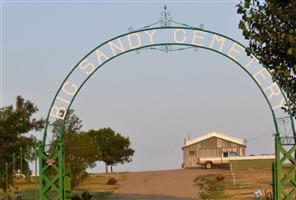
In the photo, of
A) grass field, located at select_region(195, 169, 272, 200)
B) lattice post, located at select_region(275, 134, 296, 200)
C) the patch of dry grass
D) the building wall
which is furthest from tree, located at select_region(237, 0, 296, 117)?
the building wall

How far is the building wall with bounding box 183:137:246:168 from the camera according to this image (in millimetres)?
78938

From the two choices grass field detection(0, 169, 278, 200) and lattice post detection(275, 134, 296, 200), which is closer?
lattice post detection(275, 134, 296, 200)

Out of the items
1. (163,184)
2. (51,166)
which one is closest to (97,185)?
(163,184)

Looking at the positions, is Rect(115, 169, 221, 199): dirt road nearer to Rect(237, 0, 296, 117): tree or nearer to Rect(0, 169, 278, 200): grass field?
Rect(0, 169, 278, 200): grass field

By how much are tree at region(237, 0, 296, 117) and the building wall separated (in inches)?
2364

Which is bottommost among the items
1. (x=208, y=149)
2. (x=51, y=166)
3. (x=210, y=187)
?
(x=210, y=187)

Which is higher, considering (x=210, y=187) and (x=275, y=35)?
(x=275, y=35)

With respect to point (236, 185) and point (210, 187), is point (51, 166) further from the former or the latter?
point (236, 185)

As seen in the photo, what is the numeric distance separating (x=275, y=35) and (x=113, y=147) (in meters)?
62.1

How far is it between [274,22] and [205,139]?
61.8 m

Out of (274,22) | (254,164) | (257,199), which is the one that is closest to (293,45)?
(274,22)

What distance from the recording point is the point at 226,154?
71.2 m

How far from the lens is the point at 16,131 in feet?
129

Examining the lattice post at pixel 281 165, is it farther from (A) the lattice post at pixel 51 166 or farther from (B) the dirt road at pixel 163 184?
(B) the dirt road at pixel 163 184
